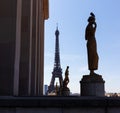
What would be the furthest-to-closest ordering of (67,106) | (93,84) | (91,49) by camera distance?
(91,49), (93,84), (67,106)

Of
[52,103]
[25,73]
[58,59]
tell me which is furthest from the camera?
[58,59]

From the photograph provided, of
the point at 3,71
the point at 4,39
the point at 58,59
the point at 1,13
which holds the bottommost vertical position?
the point at 3,71

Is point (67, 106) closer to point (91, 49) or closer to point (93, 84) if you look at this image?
point (93, 84)

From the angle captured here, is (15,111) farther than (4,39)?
No

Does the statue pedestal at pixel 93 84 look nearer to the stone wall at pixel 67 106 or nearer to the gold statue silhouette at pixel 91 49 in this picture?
the gold statue silhouette at pixel 91 49

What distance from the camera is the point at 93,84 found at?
52.2 ft

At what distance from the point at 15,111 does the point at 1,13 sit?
4.66 meters

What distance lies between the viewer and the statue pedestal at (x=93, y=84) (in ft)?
52.2

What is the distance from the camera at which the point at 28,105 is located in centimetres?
860

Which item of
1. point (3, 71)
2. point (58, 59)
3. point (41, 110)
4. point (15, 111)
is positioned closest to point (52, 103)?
point (41, 110)

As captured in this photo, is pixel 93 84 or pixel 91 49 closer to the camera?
pixel 93 84

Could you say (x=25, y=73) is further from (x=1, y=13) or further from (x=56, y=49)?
(x=56, y=49)

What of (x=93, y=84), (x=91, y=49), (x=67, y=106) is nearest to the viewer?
(x=67, y=106)

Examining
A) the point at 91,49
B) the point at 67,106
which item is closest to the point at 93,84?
the point at 91,49
